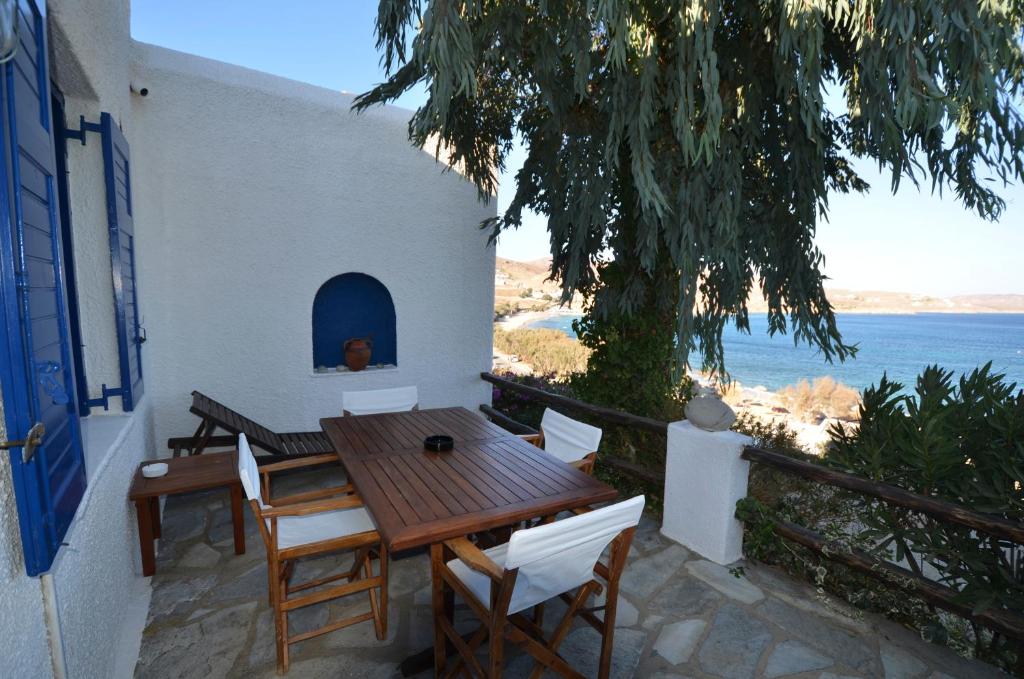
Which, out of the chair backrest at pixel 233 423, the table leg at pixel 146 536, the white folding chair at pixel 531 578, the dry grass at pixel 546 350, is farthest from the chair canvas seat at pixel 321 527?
the dry grass at pixel 546 350

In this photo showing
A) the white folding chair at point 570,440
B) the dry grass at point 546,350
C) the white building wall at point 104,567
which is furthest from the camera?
the dry grass at point 546,350

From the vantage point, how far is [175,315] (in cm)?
426

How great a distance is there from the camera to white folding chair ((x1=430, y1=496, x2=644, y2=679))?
5.14ft

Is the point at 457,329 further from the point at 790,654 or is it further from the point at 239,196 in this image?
the point at 790,654

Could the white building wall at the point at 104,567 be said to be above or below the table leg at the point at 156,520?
above

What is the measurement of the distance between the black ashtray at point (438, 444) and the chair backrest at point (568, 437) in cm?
71

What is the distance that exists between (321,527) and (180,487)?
1.05 meters

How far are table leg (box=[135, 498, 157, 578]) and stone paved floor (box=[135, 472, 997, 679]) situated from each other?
11 cm

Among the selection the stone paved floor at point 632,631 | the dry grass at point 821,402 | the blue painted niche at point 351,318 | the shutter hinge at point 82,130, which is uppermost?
the shutter hinge at point 82,130

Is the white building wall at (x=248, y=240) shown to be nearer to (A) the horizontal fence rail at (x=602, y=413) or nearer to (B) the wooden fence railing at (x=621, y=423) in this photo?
(A) the horizontal fence rail at (x=602, y=413)

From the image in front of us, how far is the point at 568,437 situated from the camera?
3.04m

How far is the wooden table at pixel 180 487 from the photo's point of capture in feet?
8.82

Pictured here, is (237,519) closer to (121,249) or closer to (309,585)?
(309,585)

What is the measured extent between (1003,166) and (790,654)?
3.57 meters
